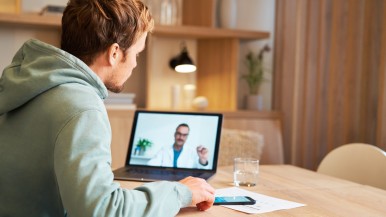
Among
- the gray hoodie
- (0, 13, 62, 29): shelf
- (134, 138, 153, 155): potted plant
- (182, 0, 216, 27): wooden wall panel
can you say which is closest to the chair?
(134, 138, 153, 155): potted plant

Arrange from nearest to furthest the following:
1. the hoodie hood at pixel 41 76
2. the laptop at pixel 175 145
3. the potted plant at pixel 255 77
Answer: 1. the hoodie hood at pixel 41 76
2. the laptop at pixel 175 145
3. the potted plant at pixel 255 77

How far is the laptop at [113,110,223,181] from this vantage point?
1948 mm

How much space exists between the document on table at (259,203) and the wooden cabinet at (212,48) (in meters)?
1.87

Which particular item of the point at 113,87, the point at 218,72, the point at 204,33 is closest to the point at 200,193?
the point at 113,87

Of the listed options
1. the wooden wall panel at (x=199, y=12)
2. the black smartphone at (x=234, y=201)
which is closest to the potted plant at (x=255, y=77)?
the wooden wall panel at (x=199, y=12)

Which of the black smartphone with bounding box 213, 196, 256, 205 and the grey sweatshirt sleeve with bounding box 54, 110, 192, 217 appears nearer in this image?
the grey sweatshirt sleeve with bounding box 54, 110, 192, 217

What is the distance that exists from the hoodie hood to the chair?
4.54 feet

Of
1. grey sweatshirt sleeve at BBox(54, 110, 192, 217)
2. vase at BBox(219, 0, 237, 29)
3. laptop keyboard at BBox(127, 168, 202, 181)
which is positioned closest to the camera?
grey sweatshirt sleeve at BBox(54, 110, 192, 217)

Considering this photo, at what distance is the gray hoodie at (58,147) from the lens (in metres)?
1.03

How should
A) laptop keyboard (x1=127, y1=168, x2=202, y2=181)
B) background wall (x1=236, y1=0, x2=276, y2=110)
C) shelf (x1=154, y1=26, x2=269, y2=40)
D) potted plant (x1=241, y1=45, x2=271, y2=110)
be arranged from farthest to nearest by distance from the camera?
background wall (x1=236, y1=0, x2=276, y2=110), potted plant (x1=241, y1=45, x2=271, y2=110), shelf (x1=154, y1=26, x2=269, y2=40), laptop keyboard (x1=127, y1=168, x2=202, y2=181)

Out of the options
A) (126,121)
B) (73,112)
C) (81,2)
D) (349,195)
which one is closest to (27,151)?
(73,112)

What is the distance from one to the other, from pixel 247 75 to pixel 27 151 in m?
2.74

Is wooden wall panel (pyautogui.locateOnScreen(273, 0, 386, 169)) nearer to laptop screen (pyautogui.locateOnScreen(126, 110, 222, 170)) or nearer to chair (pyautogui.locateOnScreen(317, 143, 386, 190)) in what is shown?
chair (pyautogui.locateOnScreen(317, 143, 386, 190))

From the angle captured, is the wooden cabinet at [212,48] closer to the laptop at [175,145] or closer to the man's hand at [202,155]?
the laptop at [175,145]
